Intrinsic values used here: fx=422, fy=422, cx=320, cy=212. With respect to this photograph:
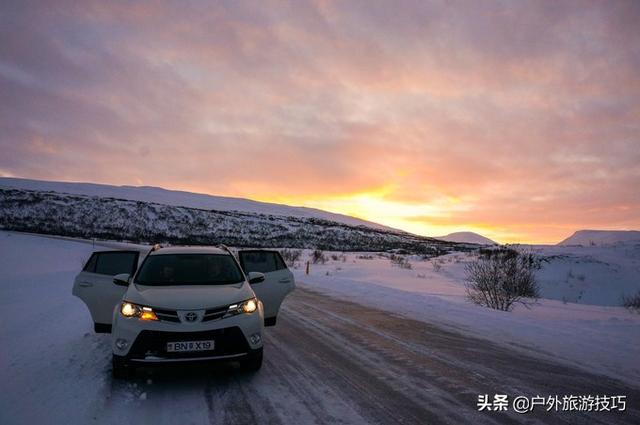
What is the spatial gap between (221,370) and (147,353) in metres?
1.24

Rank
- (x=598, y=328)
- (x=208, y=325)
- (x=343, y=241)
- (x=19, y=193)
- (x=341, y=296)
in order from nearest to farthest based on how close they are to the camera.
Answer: (x=208, y=325) → (x=598, y=328) → (x=341, y=296) → (x=343, y=241) → (x=19, y=193)

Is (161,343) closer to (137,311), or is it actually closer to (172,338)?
(172,338)

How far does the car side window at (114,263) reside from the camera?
7188 mm

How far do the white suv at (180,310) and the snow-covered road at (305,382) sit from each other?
447 millimetres

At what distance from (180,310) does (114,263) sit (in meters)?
2.92

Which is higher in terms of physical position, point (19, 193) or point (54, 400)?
point (19, 193)

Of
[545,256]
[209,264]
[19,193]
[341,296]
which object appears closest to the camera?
[209,264]

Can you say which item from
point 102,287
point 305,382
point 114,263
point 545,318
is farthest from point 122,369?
point 545,318

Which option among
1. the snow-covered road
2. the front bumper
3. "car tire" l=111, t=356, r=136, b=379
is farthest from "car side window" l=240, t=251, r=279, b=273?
"car tire" l=111, t=356, r=136, b=379

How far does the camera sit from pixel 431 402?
4.74 metres

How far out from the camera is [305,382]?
17.5ft

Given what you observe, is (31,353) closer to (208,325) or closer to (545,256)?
(208,325)

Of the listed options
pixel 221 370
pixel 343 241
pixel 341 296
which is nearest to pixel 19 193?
pixel 343 241

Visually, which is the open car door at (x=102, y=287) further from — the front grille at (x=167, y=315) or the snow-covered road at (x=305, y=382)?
the front grille at (x=167, y=315)
